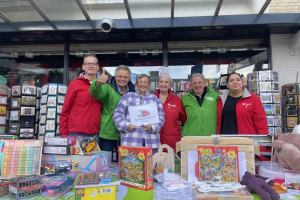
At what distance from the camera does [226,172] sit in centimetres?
150

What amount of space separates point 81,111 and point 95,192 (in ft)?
5.87

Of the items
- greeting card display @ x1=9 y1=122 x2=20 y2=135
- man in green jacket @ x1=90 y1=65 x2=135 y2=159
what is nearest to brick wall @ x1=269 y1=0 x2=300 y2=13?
man in green jacket @ x1=90 y1=65 x2=135 y2=159

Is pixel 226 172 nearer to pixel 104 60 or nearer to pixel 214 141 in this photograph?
pixel 214 141

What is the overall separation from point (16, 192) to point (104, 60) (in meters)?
5.05

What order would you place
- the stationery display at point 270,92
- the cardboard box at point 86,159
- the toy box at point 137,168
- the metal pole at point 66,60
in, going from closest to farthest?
the toy box at point 137,168
the cardboard box at point 86,159
the stationery display at point 270,92
the metal pole at point 66,60

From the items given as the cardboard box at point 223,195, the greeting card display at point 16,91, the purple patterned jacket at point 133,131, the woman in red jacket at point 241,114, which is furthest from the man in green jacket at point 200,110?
the greeting card display at point 16,91

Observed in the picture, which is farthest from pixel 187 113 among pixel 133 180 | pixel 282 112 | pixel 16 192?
pixel 282 112

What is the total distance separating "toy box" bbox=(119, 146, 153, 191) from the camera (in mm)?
1443

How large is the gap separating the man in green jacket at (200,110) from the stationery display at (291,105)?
3161 mm

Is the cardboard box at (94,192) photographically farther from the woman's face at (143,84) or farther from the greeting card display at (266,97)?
the greeting card display at (266,97)

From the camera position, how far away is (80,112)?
283 cm

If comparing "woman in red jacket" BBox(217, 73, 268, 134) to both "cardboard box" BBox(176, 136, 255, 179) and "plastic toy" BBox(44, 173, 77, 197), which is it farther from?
"plastic toy" BBox(44, 173, 77, 197)

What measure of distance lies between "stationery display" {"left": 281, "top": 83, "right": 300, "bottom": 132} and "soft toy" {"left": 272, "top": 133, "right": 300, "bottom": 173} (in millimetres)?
4091

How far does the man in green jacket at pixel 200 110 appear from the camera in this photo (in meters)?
3.02
